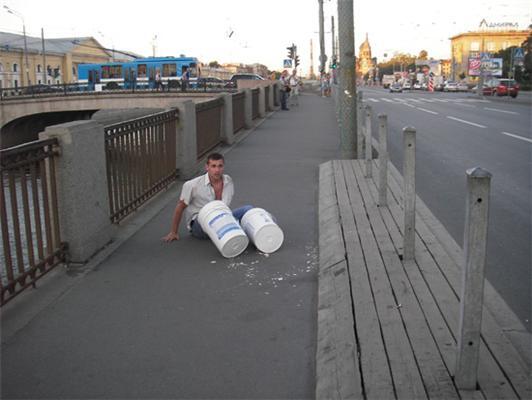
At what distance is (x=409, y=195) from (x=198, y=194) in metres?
2.19

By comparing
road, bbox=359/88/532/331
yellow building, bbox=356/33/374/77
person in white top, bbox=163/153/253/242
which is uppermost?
yellow building, bbox=356/33/374/77

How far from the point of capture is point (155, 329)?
14.3ft

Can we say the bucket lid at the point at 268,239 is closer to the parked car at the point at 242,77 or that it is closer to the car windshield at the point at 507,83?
the parked car at the point at 242,77

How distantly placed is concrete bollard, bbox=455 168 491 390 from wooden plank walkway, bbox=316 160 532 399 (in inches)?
4.7

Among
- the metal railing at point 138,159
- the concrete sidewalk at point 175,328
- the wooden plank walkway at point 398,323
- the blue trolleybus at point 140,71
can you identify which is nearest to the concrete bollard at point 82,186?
the concrete sidewalk at point 175,328

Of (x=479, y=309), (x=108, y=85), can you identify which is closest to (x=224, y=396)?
(x=479, y=309)

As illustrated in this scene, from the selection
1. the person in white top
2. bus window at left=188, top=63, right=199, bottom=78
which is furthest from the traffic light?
the person in white top

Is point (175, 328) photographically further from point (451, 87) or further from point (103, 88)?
point (451, 87)

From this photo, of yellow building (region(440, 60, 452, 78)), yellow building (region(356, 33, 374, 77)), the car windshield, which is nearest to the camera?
the car windshield

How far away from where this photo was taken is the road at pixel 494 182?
230 inches

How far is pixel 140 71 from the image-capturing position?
62156mm

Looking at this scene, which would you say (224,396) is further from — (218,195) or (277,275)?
(218,195)

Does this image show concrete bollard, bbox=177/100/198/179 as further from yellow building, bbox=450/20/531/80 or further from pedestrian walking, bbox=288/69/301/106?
yellow building, bbox=450/20/531/80

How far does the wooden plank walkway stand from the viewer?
3.29 metres
